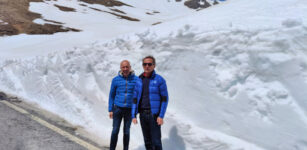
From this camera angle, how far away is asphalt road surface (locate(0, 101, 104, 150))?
4188 mm

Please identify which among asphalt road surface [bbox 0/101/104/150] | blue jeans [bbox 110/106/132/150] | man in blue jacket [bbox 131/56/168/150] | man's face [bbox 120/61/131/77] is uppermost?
man's face [bbox 120/61/131/77]

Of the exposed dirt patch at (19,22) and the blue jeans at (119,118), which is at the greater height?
the exposed dirt patch at (19,22)

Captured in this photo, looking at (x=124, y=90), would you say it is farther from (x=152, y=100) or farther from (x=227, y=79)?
(x=227, y=79)

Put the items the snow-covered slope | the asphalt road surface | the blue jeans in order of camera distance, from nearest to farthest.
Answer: the snow-covered slope < the blue jeans < the asphalt road surface

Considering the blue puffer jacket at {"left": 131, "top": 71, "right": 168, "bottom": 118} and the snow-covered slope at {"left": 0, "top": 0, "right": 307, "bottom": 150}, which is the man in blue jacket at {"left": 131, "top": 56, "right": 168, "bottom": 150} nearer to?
the blue puffer jacket at {"left": 131, "top": 71, "right": 168, "bottom": 118}

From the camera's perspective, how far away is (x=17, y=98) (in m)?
8.00

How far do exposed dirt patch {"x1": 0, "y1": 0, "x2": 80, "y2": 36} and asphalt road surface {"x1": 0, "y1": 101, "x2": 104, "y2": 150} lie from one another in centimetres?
2033

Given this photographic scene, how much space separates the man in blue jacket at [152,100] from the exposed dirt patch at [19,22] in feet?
76.5

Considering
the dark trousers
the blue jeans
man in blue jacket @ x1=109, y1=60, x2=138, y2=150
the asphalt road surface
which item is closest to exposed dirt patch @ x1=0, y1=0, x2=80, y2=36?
the asphalt road surface

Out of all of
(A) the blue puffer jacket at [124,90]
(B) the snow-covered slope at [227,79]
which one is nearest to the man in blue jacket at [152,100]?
A: (A) the blue puffer jacket at [124,90]

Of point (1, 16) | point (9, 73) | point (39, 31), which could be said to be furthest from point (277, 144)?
point (1, 16)

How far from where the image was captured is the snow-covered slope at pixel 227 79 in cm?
334

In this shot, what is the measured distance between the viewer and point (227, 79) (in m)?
3.95

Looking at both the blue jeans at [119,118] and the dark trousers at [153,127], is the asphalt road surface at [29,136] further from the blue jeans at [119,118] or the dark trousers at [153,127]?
the dark trousers at [153,127]
